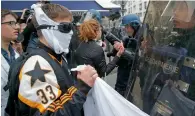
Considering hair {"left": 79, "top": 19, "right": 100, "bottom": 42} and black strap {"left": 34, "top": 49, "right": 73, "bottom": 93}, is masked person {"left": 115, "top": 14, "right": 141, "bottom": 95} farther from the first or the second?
black strap {"left": 34, "top": 49, "right": 73, "bottom": 93}

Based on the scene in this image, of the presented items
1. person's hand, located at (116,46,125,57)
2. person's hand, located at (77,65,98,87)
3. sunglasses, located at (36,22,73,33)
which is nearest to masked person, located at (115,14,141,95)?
person's hand, located at (116,46,125,57)

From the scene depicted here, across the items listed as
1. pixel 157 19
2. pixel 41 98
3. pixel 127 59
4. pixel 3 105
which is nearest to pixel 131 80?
pixel 157 19

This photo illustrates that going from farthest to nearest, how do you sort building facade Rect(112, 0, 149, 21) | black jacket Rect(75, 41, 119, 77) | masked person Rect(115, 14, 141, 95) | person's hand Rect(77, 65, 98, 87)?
building facade Rect(112, 0, 149, 21)
masked person Rect(115, 14, 141, 95)
black jacket Rect(75, 41, 119, 77)
person's hand Rect(77, 65, 98, 87)

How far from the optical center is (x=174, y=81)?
162 cm

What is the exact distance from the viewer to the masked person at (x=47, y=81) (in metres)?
1.63

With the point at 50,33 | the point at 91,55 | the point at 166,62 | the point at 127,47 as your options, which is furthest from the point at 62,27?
the point at 127,47

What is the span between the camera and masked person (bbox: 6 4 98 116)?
163 centimetres

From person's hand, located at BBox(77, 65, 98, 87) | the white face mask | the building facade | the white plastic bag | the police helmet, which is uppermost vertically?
the white face mask

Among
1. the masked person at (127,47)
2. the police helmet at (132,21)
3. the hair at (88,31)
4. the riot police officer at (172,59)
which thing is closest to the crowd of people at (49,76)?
the riot police officer at (172,59)

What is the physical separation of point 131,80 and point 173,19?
0.62 meters

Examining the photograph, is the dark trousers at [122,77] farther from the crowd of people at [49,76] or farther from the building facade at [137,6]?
the building facade at [137,6]

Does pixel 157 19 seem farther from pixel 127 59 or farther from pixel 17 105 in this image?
pixel 127 59

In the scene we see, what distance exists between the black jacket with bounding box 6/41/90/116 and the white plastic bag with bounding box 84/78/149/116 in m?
0.15

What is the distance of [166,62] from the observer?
1726mm
